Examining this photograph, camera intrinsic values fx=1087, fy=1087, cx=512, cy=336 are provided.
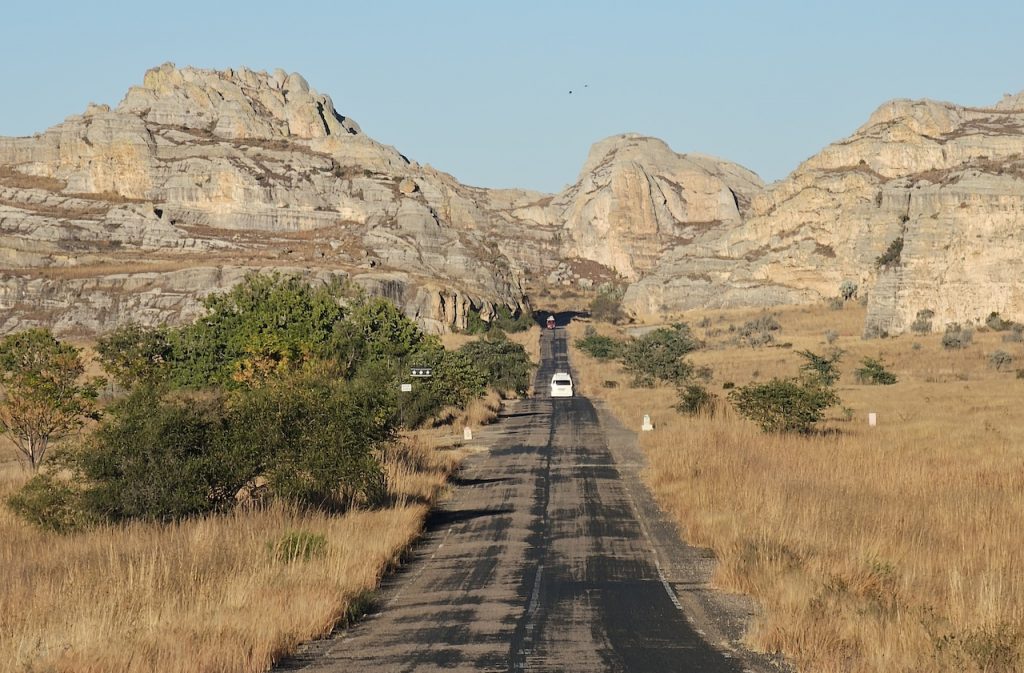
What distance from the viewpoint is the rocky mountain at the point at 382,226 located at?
9756 cm

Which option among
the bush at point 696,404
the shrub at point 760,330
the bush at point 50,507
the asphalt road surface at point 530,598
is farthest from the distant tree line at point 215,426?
the shrub at point 760,330

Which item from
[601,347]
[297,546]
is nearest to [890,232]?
[601,347]

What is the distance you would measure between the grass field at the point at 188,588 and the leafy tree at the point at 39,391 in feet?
52.4

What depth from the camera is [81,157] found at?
15412 centimetres

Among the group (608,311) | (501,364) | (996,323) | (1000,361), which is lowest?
(501,364)

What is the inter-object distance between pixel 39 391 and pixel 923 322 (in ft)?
261

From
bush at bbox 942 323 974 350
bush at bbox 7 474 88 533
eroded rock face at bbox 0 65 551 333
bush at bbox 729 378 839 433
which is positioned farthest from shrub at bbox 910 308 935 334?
bush at bbox 7 474 88 533

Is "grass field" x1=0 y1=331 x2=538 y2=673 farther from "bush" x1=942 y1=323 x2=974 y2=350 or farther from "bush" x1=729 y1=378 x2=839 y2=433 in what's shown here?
"bush" x1=942 y1=323 x2=974 y2=350

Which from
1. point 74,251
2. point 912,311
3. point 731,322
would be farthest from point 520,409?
point 74,251

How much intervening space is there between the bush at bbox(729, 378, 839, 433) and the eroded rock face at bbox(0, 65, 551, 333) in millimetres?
74957

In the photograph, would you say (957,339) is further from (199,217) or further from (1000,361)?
(199,217)

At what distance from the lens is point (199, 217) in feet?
474

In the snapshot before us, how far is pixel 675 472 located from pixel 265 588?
14.1m

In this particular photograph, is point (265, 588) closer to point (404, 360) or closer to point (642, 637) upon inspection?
point (642, 637)
